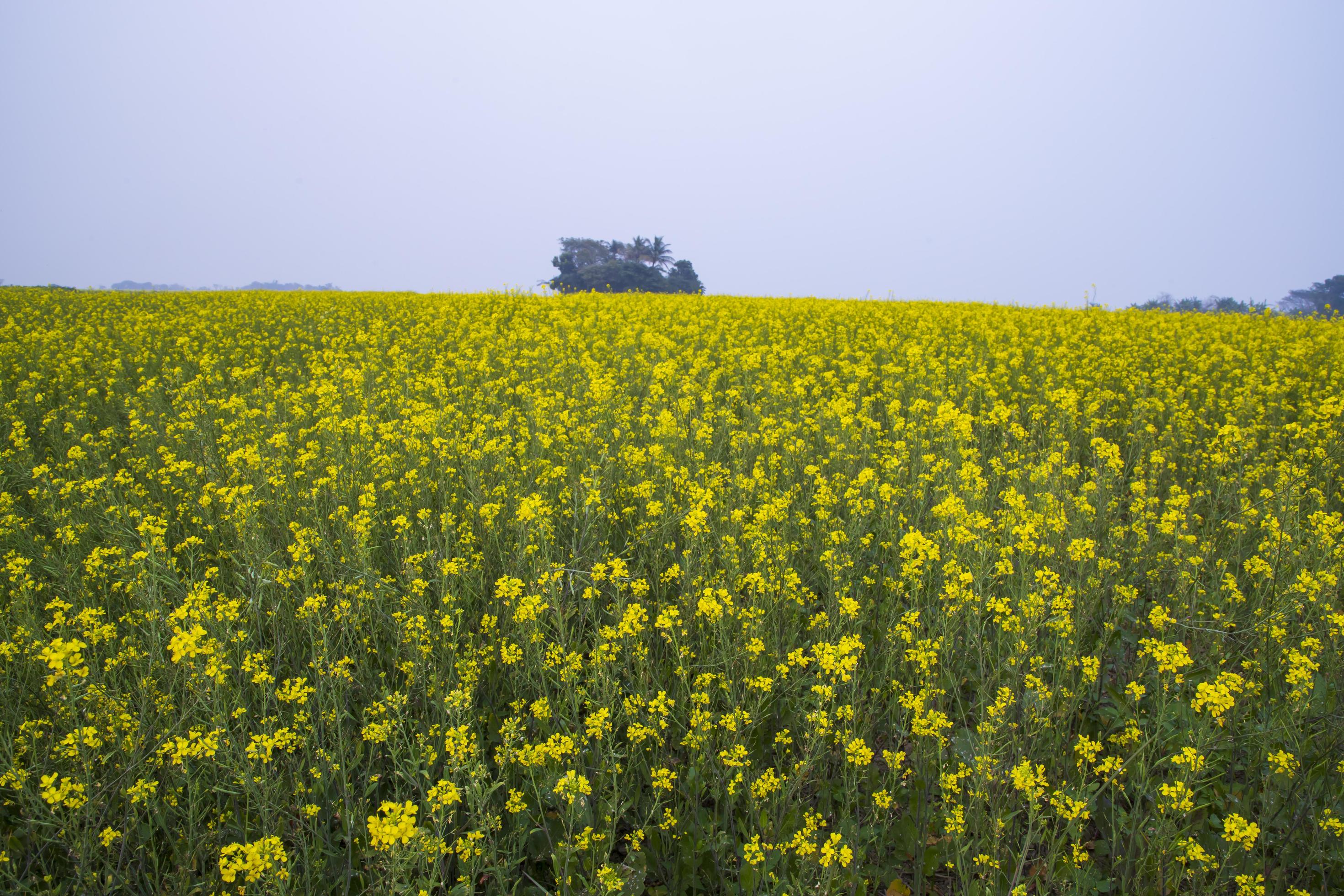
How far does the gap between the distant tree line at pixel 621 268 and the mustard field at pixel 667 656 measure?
2670cm

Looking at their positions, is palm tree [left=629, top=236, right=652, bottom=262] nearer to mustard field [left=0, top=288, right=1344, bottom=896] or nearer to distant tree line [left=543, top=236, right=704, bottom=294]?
distant tree line [left=543, top=236, right=704, bottom=294]

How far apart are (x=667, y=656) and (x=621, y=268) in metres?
35.8

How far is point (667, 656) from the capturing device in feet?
10.2

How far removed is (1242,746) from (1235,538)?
1.52m

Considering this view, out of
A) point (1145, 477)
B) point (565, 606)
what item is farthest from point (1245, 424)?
point (565, 606)

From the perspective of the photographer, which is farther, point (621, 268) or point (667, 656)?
point (621, 268)

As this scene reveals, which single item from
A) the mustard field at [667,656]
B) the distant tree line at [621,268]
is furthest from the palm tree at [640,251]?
the mustard field at [667,656]

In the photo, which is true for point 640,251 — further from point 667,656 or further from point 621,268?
point 667,656

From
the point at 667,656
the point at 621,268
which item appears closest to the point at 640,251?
the point at 621,268

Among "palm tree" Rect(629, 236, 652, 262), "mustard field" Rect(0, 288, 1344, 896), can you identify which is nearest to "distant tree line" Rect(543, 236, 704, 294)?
"palm tree" Rect(629, 236, 652, 262)

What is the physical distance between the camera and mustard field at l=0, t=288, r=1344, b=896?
A: 2121mm

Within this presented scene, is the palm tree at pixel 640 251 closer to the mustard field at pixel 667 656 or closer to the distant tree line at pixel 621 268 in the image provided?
the distant tree line at pixel 621 268

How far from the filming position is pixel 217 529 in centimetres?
410

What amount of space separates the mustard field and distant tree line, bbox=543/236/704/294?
1051 inches
